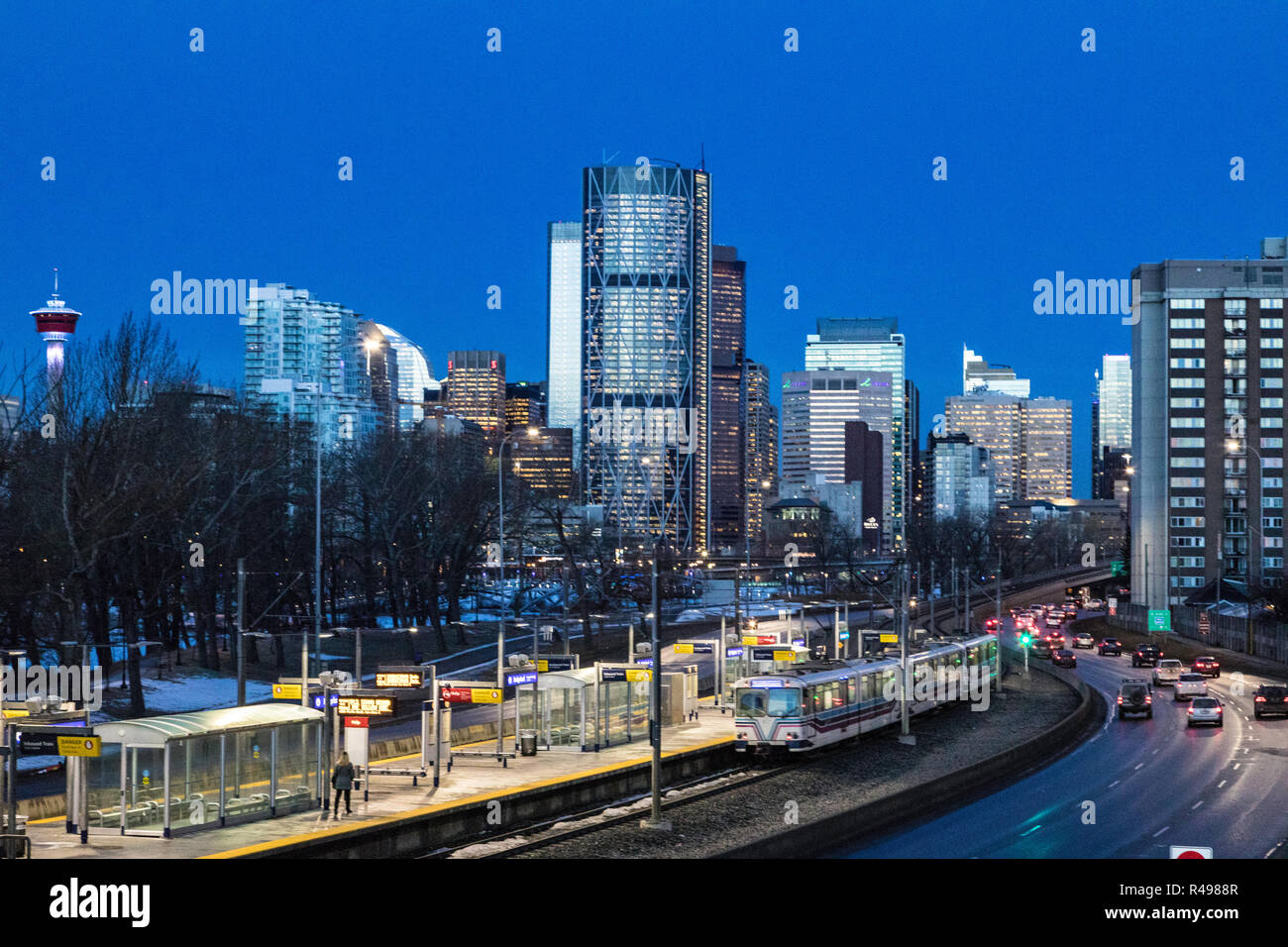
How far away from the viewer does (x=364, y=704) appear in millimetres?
31469

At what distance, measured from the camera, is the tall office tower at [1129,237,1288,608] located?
143 m

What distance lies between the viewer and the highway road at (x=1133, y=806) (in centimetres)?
2712

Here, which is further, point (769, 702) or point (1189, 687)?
point (1189, 687)

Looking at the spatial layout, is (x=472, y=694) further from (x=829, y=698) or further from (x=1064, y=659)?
(x=1064, y=659)

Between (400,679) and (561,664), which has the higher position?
(400,679)

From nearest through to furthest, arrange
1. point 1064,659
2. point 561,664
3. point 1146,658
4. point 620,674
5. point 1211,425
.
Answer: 1. point 620,674
2. point 561,664
3. point 1064,659
4. point 1146,658
5. point 1211,425

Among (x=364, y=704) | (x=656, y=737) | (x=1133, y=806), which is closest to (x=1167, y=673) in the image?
(x=1133, y=806)

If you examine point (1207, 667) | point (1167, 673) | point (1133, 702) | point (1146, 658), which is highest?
point (1133, 702)

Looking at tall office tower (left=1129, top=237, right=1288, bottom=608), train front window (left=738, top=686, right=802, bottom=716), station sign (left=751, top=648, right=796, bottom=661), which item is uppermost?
tall office tower (left=1129, top=237, right=1288, bottom=608)

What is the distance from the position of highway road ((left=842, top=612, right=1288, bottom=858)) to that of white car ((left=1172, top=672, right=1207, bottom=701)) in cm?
1290

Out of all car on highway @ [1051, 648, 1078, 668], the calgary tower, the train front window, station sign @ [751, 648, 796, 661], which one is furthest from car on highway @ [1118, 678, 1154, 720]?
the calgary tower

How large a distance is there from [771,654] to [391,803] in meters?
20.5

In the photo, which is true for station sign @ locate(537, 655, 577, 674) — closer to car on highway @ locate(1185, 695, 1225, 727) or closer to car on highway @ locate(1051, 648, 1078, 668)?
car on highway @ locate(1185, 695, 1225, 727)
